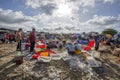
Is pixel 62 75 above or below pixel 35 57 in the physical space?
below

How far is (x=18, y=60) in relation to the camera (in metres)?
7.48

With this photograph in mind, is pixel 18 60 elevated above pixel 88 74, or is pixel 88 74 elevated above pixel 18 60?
pixel 18 60

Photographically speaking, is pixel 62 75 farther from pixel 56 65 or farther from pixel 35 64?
pixel 35 64

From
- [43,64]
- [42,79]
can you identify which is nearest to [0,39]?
[43,64]

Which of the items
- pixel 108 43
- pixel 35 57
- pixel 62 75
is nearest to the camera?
pixel 62 75

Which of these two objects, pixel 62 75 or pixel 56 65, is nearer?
pixel 62 75

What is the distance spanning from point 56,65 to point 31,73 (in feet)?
5.67

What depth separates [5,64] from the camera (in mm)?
7406

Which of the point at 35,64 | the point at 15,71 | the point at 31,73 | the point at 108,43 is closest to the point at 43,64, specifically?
the point at 35,64

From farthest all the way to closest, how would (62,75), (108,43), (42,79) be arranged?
(108,43)
(62,75)
(42,79)

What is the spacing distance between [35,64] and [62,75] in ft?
5.95

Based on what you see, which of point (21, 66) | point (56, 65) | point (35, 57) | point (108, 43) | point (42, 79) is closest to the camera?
point (42, 79)

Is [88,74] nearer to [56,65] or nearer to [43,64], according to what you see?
[56,65]

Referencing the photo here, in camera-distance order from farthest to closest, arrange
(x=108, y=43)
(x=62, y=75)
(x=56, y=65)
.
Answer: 1. (x=108, y=43)
2. (x=56, y=65)
3. (x=62, y=75)
